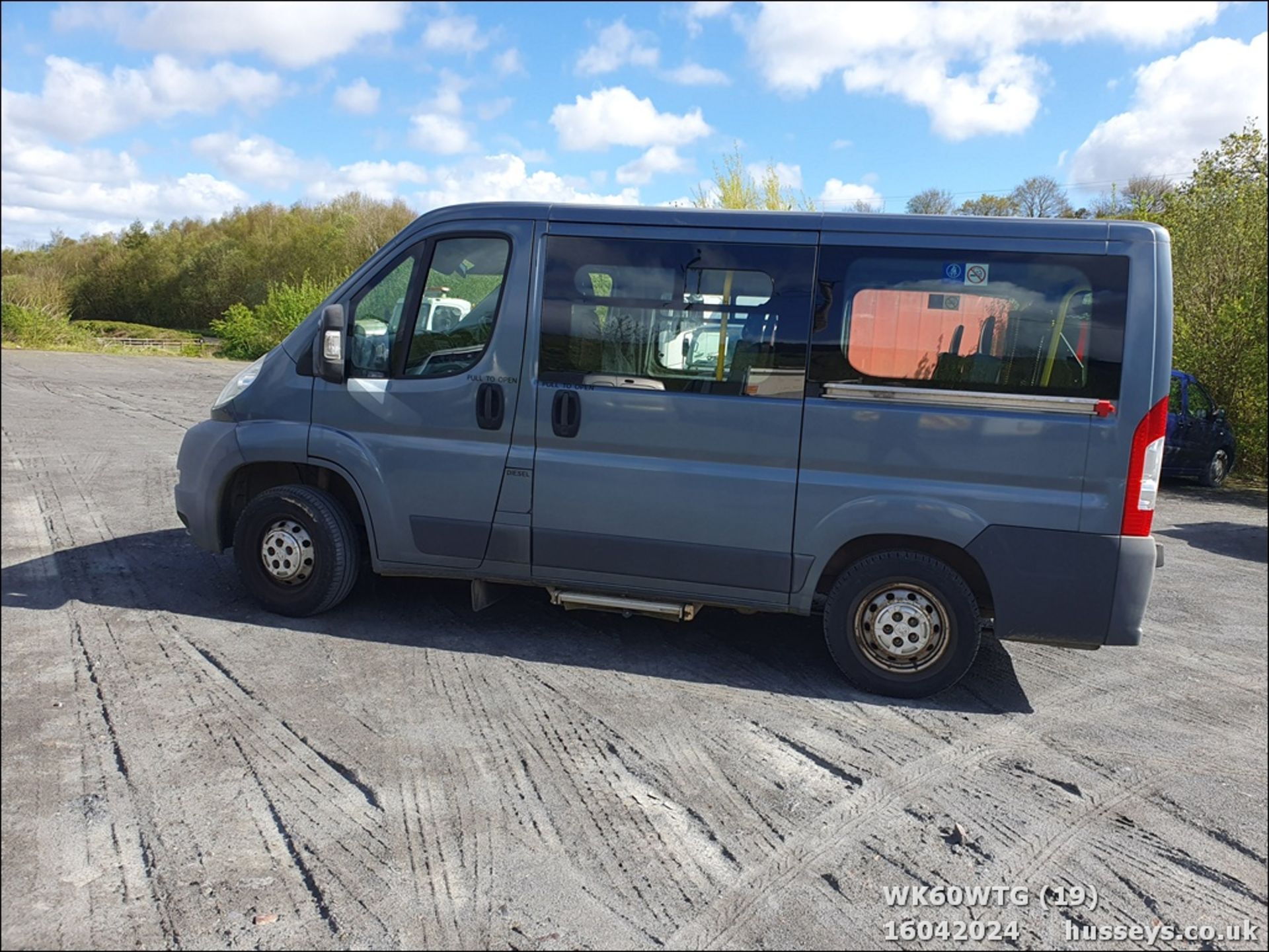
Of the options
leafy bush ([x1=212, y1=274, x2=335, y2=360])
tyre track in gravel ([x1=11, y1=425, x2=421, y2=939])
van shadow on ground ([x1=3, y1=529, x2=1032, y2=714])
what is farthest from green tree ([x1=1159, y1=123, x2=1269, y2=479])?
leafy bush ([x1=212, y1=274, x2=335, y2=360])

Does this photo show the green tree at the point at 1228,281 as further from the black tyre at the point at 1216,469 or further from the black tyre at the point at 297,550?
the black tyre at the point at 297,550

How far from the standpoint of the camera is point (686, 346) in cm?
524

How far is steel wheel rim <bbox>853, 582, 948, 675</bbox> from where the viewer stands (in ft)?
17.0

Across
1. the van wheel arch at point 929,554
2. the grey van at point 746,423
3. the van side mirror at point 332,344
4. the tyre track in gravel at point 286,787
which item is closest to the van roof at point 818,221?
the grey van at point 746,423

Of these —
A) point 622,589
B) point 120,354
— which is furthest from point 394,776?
point 120,354

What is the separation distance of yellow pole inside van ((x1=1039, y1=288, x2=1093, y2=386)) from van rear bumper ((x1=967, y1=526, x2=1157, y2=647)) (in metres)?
0.78

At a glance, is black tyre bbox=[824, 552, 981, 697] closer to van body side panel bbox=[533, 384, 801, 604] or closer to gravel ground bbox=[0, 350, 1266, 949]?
gravel ground bbox=[0, 350, 1266, 949]

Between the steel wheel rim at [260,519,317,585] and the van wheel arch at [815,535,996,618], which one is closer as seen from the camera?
the van wheel arch at [815,535,996,618]

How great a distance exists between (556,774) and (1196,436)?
1433cm

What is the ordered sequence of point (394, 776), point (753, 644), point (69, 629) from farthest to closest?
point (753, 644)
point (69, 629)
point (394, 776)

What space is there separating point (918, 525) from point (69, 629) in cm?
424

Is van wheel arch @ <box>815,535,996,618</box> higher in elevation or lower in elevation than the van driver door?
lower

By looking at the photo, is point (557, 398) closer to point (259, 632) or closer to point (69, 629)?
point (259, 632)

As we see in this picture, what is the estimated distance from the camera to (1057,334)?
4.84 m
